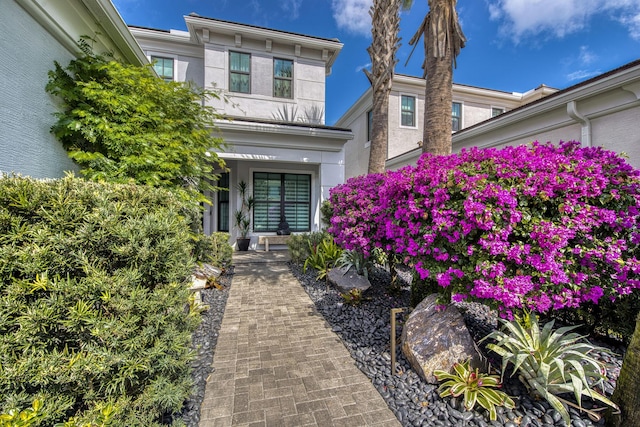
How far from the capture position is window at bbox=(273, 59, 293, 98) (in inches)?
394

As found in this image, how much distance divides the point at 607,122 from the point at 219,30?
11.3 meters

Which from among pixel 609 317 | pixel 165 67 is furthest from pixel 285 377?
pixel 165 67

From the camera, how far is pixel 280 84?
1010 cm

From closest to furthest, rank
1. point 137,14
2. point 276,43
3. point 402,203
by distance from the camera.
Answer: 1. point 402,203
2. point 137,14
3. point 276,43

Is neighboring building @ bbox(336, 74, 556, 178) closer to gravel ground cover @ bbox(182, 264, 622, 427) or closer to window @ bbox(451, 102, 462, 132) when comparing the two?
window @ bbox(451, 102, 462, 132)

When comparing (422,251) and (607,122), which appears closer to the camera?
(422,251)

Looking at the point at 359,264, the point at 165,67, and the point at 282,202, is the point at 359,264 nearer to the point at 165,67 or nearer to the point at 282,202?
the point at 282,202

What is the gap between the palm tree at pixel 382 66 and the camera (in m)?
7.14

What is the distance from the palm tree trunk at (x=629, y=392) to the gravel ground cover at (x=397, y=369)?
0.15 m

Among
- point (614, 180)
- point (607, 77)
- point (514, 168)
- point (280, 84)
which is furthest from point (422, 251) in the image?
point (280, 84)

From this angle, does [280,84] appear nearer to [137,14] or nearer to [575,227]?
[137,14]

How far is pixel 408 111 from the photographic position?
43.7 feet

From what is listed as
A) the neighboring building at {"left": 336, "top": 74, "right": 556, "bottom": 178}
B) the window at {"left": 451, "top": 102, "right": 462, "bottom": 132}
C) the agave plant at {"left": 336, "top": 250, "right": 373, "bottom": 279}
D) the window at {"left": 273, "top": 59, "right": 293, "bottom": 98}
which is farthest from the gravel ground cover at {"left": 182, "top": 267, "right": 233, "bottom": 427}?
the window at {"left": 451, "top": 102, "right": 462, "bottom": 132}

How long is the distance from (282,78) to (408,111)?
6.85m
